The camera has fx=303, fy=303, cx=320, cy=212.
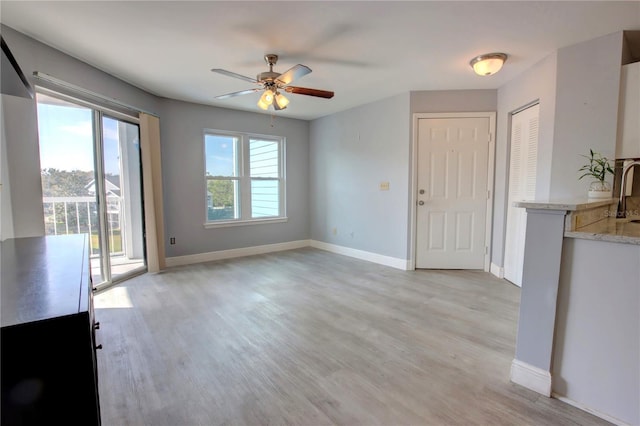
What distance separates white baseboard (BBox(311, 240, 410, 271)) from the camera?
4.38 m

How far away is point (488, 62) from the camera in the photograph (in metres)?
2.90

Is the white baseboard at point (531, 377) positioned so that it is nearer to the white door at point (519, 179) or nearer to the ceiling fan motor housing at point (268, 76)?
the white door at point (519, 179)

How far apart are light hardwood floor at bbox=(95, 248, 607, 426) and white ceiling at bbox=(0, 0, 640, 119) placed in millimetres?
2449

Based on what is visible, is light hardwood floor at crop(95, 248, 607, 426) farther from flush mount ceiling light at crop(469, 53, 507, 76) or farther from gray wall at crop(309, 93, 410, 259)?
flush mount ceiling light at crop(469, 53, 507, 76)

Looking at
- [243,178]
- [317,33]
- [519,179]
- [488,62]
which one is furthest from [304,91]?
[519,179]

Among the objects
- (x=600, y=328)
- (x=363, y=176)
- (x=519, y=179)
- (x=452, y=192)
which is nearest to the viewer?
(x=600, y=328)

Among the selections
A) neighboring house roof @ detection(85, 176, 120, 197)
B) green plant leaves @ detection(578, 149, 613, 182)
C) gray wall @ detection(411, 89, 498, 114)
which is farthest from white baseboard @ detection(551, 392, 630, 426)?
neighboring house roof @ detection(85, 176, 120, 197)

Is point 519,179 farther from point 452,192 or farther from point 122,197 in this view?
point 122,197

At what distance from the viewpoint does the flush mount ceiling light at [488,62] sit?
288cm

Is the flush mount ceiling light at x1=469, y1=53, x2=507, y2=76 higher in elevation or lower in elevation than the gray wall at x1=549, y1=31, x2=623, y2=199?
higher

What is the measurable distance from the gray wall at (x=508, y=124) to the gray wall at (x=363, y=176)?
3.75 ft

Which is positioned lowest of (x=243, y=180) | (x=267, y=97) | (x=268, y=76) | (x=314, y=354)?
(x=314, y=354)

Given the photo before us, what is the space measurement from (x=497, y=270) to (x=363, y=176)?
2.31 meters

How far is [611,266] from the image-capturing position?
1.56 metres
